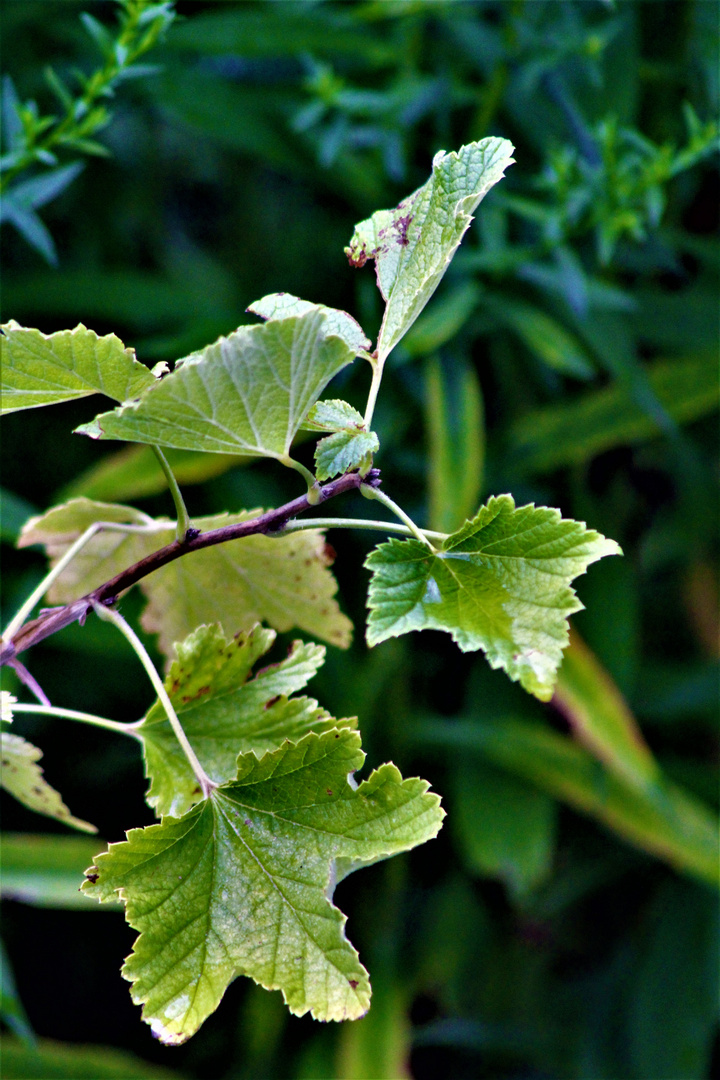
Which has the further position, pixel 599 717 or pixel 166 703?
pixel 599 717

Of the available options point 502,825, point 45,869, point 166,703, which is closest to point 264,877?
point 166,703

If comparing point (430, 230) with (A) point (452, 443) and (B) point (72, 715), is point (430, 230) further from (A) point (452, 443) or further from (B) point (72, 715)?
(A) point (452, 443)

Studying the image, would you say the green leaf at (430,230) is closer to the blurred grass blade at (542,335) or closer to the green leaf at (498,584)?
the green leaf at (498,584)

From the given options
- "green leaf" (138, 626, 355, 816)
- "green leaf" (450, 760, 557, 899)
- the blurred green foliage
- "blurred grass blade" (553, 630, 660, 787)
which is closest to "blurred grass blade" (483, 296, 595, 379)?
the blurred green foliage

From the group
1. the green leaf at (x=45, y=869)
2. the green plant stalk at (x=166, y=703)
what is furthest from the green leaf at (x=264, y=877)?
the green leaf at (x=45, y=869)

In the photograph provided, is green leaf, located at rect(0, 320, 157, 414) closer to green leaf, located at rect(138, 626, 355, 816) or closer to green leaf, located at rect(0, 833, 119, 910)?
green leaf, located at rect(138, 626, 355, 816)

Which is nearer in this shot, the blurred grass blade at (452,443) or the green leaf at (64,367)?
the green leaf at (64,367)

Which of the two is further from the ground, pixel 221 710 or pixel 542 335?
pixel 221 710
